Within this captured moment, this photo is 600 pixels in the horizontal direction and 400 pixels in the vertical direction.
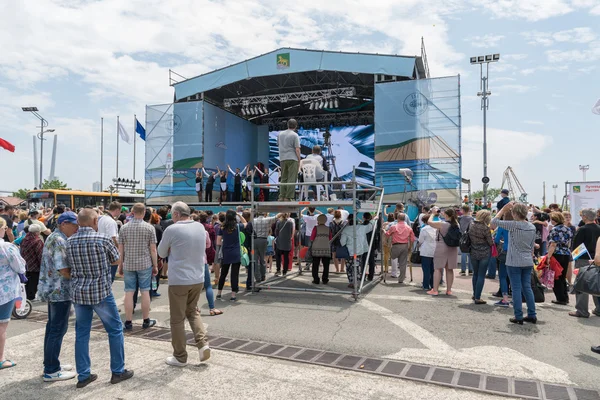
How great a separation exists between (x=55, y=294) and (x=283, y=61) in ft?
58.4

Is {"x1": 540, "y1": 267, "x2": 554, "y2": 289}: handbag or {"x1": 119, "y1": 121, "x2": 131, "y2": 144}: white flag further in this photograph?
{"x1": 119, "y1": 121, "x2": 131, "y2": 144}: white flag

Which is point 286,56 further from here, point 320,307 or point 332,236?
point 320,307

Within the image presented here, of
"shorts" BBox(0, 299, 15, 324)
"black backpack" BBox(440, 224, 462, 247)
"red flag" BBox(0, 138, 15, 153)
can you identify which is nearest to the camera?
"shorts" BBox(0, 299, 15, 324)

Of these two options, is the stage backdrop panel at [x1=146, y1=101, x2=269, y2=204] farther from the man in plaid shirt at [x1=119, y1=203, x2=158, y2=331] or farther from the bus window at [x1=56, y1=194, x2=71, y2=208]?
the man in plaid shirt at [x1=119, y1=203, x2=158, y2=331]

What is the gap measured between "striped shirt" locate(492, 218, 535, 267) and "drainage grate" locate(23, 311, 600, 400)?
7.91ft

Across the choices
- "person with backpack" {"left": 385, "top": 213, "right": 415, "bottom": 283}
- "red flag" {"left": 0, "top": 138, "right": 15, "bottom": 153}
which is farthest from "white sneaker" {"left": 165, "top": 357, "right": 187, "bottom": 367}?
"red flag" {"left": 0, "top": 138, "right": 15, "bottom": 153}

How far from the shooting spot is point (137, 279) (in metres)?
6.25

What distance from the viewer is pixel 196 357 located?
16.0ft

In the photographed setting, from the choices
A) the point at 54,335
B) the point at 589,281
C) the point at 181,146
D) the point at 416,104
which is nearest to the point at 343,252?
the point at 589,281

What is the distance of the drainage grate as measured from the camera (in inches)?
156

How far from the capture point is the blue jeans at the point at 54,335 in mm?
4242

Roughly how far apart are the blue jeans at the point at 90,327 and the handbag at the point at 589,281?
561 centimetres

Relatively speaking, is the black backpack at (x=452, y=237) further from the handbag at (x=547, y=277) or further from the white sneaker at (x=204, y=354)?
the white sneaker at (x=204, y=354)

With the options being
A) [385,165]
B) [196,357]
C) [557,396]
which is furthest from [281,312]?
[385,165]
